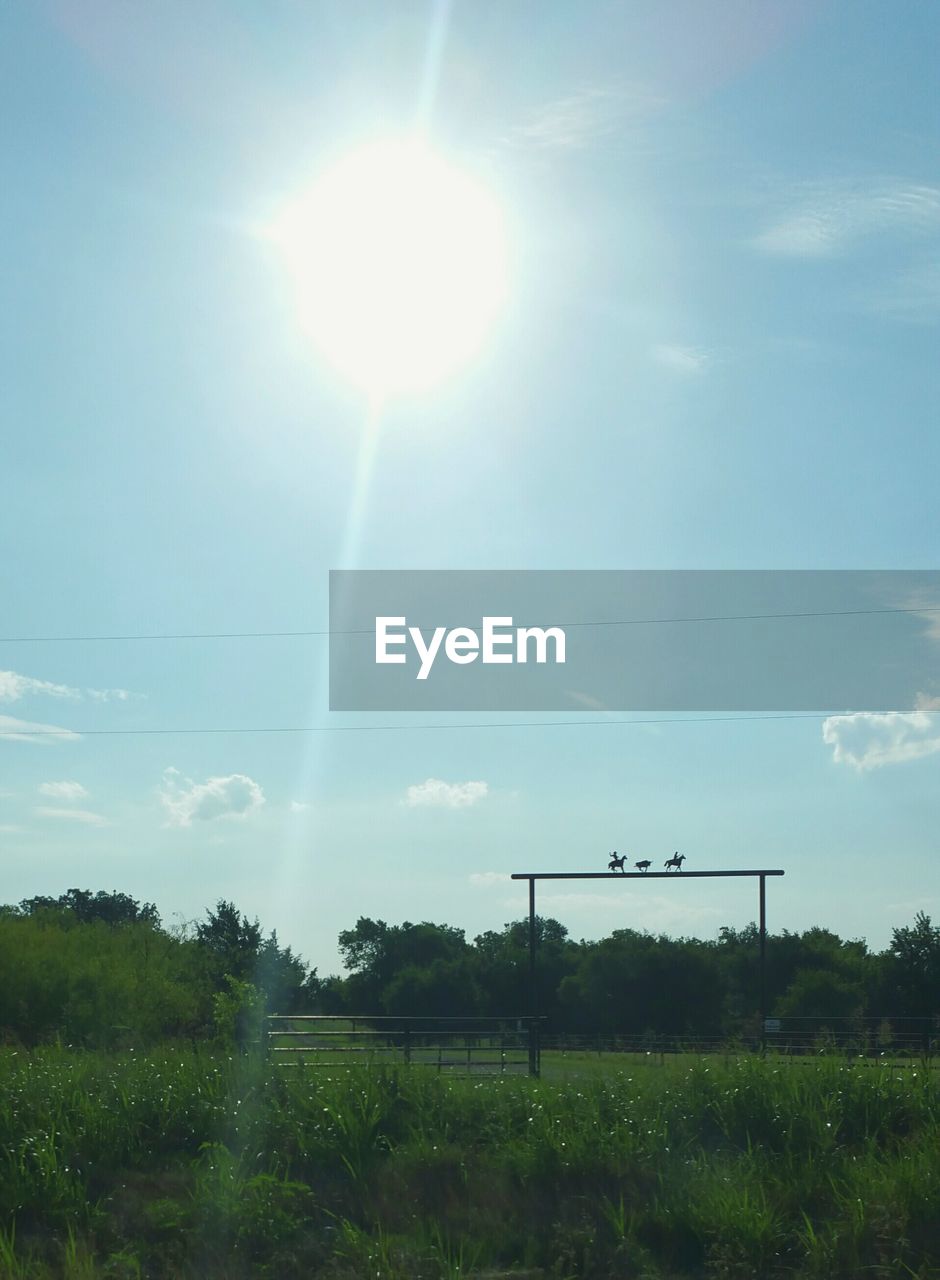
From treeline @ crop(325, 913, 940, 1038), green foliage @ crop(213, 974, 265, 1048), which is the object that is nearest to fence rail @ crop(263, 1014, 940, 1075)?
green foliage @ crop(213, 974, 265, 1048)

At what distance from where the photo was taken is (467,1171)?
13.0 m

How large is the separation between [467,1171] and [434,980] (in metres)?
50.8

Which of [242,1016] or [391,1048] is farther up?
[242,1016]

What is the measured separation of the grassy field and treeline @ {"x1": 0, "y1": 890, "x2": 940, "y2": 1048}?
10.5ft

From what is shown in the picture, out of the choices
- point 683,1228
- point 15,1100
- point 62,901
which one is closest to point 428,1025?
point 15,1100

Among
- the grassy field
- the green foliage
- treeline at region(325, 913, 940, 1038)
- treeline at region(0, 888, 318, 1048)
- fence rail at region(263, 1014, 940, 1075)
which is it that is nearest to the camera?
the grassy field

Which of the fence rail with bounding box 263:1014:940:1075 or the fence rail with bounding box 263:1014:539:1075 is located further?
the fence rail with bounding box 263:1014:539:1075

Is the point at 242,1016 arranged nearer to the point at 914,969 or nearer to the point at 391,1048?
the point at 391,1048

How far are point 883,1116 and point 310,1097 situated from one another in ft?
20.4

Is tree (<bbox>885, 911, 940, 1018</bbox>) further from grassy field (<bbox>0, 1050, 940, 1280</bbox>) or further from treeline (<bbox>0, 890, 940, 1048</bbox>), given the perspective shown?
grassy field (<bbox>0, 1050, 940, 1280</bbox>)

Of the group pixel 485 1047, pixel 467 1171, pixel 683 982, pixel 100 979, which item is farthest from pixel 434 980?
pixel 467 1171

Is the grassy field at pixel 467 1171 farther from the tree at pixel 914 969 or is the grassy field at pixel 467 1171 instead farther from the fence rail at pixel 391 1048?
the tree at pixel 914 969

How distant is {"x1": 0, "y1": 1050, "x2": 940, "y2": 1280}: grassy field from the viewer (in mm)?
11242

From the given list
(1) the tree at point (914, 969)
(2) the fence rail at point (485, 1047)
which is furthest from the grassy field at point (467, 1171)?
(1) the tree at point (914, 969)
